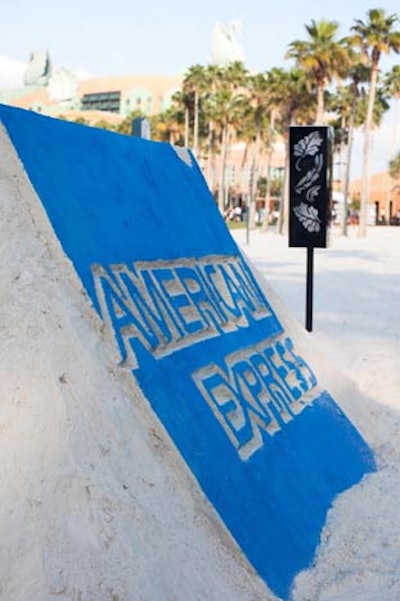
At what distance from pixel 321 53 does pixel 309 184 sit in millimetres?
33409

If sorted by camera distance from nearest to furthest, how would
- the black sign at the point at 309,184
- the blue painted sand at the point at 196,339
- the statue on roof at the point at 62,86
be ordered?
the blue painted sand at the point at 196,339 → the black sign at the point at 309,184 → the statue on roof at the point at 62,86

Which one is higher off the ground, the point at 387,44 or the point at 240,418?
the point at 387,44

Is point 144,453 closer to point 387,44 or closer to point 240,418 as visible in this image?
point 240,418

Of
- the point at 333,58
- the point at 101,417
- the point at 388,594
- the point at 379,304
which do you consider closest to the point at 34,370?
the point at 101,417

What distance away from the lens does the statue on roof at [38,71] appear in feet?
420

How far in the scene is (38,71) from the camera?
12912cm

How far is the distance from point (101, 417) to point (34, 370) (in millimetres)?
269

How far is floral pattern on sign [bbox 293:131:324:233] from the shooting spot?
7250 millimetres

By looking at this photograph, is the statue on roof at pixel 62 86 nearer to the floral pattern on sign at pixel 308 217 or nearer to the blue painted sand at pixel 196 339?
the floral pattern on sign at pixel 308 217

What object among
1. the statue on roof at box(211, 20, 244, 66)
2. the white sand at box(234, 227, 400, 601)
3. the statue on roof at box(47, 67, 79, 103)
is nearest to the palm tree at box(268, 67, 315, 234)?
the white sand at box(234, 227, 400, 601)

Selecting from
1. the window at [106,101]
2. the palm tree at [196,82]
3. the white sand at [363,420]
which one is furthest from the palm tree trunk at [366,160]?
the window at [106,101]

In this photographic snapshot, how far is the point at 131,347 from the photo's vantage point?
3.02 m

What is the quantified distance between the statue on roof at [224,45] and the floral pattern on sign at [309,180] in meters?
107

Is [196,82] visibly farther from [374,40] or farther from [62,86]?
[62,86]
